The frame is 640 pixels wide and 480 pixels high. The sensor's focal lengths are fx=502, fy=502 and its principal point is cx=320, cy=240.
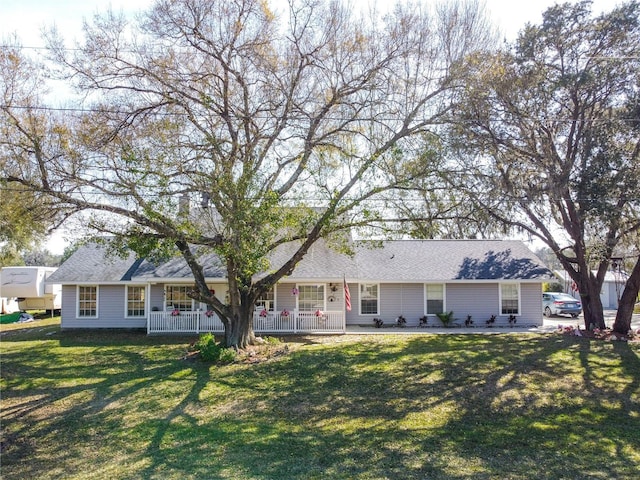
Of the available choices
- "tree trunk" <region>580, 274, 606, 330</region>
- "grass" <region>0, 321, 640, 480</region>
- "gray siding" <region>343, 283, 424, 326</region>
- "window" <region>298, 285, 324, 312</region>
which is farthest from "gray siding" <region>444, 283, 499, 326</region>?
"window" <region>298, 285, 324, 312</region>

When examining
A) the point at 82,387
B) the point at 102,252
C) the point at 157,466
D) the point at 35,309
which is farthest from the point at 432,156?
the point at 35,309

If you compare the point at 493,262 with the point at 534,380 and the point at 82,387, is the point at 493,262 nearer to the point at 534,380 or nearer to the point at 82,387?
the point at 534,380

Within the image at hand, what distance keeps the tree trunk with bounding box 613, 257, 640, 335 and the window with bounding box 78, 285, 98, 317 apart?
21311 millimetres

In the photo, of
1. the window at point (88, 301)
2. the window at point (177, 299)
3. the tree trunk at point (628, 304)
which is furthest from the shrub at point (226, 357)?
the tree trunk at point (628, 304)

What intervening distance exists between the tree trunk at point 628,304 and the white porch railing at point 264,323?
10396 millimetres

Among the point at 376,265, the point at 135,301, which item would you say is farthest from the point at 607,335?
the point at 135,301

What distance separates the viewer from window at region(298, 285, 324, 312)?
21.7 m

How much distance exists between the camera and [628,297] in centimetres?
1880

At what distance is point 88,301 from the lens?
22203 mm

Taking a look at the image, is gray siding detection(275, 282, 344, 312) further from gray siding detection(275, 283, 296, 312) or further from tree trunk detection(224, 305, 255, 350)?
tree trunk detection(224, 305, 255, 350)

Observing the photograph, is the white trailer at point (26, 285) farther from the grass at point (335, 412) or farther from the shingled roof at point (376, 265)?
the grass at point (335, 412)

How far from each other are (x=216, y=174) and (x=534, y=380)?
398 inches

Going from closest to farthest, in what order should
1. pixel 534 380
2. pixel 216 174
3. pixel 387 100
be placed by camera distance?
pixel 534 380 < pixel 216 174 < pixel 387 100

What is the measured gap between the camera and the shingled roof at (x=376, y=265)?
21.3 m
